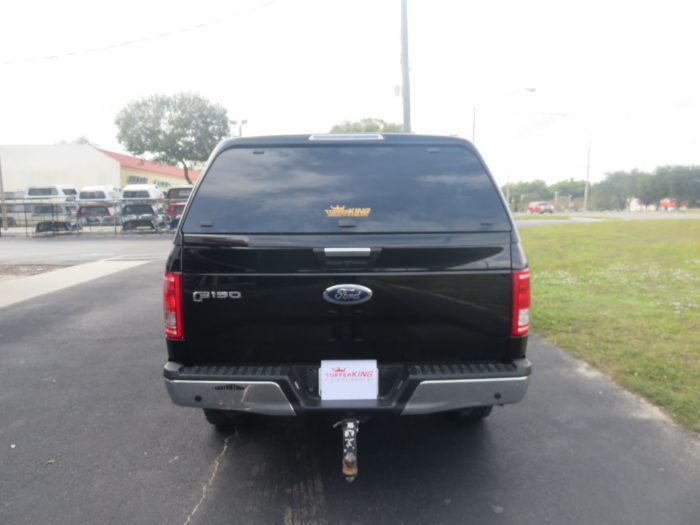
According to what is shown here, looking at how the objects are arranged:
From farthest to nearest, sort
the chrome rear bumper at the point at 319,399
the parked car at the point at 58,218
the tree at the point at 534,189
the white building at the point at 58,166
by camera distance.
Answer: the tree at the point at 534,189, the white building at the point at 58,166, the parked car at the point at 58,218, the chrome rear bumper at the point at 319,399

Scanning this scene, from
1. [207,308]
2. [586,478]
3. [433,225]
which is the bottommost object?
[586,478]

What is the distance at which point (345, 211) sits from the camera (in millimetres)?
2893

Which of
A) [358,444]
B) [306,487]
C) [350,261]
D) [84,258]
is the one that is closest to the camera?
[350,261]

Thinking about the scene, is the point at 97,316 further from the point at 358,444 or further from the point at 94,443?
the point at 358,444

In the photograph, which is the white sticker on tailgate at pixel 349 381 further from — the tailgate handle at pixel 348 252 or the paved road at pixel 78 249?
the paved road at pixel 78 249

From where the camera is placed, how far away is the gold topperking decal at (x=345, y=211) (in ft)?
9.45

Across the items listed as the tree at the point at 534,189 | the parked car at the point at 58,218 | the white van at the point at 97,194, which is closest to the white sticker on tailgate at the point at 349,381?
the parked car at the point at 58,218

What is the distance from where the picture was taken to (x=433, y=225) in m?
2.84

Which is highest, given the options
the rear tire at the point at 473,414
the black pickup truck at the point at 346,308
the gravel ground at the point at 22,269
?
the black pickup truck at the point at 346,308

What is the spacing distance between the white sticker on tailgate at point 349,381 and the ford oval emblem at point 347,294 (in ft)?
1.08

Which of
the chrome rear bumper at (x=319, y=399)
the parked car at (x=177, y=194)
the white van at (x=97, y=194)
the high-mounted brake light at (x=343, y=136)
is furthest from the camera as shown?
the white van at (x=97, y=194)

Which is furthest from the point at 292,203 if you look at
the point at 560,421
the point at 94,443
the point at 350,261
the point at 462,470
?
the point at 560,421

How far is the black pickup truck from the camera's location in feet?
8.97

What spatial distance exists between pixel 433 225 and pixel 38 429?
3.25 metres
